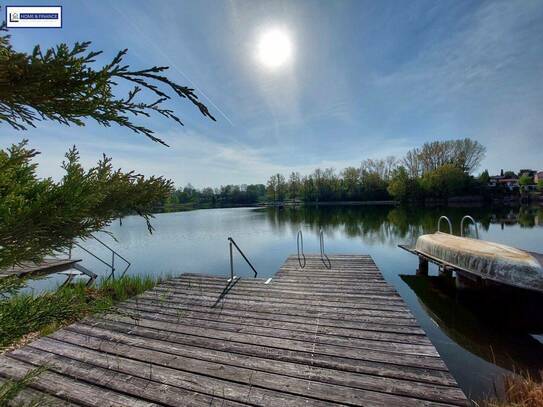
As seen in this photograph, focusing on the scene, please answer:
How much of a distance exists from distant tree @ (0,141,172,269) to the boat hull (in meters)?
8.04

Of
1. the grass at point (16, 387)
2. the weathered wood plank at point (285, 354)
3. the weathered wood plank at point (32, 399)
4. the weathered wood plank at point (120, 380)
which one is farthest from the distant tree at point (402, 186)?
the grass at point (16, 387)

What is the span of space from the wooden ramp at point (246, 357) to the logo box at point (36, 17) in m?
3.18

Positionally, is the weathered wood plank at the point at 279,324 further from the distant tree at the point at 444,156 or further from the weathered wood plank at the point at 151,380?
the distant tree at the point at 444,156

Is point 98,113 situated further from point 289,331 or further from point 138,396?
point 289,331

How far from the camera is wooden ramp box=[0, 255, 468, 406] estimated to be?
2588mm

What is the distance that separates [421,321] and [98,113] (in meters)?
8.54

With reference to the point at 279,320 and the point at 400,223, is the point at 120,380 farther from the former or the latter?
the point at 400,223

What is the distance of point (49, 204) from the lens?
4.63 feet

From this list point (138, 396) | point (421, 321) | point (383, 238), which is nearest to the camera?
point (138, 396)

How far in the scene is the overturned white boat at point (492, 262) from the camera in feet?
18.7

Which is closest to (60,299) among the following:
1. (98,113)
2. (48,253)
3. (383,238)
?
(48,253)

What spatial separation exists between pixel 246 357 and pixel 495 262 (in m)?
6.94

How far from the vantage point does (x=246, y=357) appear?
10.7 ft

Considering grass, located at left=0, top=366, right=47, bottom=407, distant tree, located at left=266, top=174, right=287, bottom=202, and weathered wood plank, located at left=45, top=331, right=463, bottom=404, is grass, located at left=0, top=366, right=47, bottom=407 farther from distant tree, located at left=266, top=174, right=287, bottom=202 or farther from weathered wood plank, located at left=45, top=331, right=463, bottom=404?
distant tree, located at left=266, top=174, right=287, bottom=202
